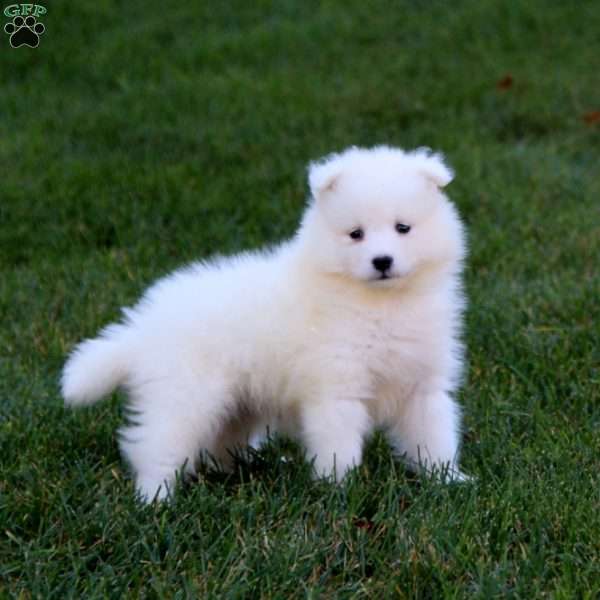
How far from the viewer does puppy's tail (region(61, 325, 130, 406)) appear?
13.2 feet

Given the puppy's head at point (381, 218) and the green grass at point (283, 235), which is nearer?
the green grass at point (283, 235)

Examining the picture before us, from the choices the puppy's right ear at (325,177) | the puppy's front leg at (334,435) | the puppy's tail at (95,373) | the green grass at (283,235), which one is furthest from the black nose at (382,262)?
the puppy's tail at (95,373)

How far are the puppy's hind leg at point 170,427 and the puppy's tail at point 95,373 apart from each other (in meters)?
0.19

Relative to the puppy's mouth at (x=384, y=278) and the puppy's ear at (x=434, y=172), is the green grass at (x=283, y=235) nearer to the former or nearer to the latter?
the puppy's mouth at (x=384, y=278)

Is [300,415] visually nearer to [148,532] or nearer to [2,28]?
[148,532]

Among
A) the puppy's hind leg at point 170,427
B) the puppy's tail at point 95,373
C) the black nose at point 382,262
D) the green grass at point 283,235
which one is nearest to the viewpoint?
the green grass at point 283,235

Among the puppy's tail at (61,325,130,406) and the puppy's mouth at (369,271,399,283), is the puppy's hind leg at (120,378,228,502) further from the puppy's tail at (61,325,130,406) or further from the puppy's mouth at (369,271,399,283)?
the puppy's mouth at (369,271,399,283)

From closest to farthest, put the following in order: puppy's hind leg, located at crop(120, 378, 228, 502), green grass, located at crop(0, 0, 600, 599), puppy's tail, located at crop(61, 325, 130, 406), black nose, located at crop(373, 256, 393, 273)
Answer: green grass, located at crop(0, 0, 600, 599), black nose, located at crop(373, 256, 393, 273), puppy's hind leg, located at crop(120, 378, 228, 502), puppy's tail, located at crop(61, 325, 130, 406)

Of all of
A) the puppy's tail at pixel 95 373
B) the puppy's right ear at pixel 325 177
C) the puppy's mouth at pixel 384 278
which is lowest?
the puppy's tail at pixel 95 373

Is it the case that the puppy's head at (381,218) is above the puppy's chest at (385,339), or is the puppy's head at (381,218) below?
above

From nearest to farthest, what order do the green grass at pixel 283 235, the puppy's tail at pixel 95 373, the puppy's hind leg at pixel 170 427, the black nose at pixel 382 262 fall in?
the green grass at pixel 283 235, the black nose at pixel 382 262, the puppy's hind leg at pixel 170 427, the puppy's tail at pixel 95 373

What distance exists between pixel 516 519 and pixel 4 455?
6.04ft

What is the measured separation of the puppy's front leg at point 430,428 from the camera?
4.04m

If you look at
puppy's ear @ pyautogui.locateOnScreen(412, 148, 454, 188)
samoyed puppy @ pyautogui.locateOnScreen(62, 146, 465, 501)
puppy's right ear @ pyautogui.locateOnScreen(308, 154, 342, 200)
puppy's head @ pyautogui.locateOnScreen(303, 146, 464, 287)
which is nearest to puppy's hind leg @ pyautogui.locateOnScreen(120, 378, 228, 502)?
samoyed puppy @ pyautogui.locateOnScreen(62, 146, 465, 501)
